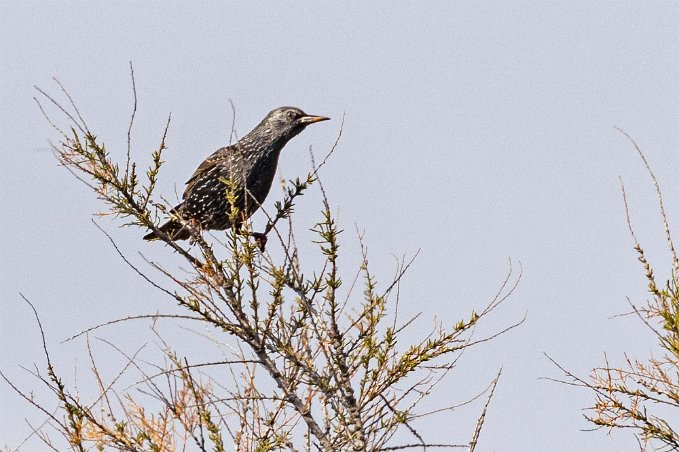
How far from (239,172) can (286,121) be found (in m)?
1.26

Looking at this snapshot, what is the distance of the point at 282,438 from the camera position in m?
5.14

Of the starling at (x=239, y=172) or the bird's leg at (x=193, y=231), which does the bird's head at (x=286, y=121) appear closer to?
the starling at (x=239, y=172)

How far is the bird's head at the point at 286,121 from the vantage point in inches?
346

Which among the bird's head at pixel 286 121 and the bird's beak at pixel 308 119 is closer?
the bird's head at pixel 286 121

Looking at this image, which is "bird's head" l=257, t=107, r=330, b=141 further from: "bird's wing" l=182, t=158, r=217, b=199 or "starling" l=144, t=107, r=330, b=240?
"bird's wing" l=182, t=158, r=217, b=199

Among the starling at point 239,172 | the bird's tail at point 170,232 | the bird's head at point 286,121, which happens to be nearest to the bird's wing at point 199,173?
the starling at point 239,172

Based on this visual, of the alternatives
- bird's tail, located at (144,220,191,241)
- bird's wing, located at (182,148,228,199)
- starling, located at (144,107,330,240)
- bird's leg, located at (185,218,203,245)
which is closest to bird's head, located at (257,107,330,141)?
starling, located at (144,107,330,240)

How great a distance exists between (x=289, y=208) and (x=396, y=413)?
6.50 ft

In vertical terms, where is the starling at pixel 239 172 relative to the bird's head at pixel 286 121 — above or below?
below

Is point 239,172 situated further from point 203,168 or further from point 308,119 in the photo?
point 308,119

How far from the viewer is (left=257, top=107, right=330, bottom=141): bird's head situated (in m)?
8.80

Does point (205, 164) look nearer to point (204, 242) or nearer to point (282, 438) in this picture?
point (204, 242)

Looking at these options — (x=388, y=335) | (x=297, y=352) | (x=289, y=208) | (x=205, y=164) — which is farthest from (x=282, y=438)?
(x=205, y=164)

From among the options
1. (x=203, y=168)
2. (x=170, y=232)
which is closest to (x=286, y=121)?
(x=203, y=168)
